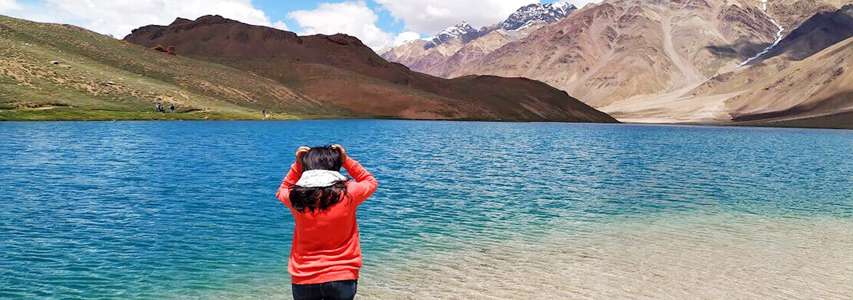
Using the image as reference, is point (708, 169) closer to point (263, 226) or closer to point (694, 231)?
point (694, 231)

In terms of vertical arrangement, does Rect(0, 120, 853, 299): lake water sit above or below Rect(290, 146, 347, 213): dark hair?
below

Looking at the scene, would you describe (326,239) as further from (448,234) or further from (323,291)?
(448,234)

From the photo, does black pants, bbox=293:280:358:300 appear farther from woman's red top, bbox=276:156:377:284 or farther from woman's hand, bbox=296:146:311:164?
woman's hand, bbox=296:146:311:164

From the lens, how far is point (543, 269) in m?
19.0

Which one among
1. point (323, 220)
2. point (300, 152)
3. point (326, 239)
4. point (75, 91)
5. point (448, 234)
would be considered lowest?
point (448, 234)

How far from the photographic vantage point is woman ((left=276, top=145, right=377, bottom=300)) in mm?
7848

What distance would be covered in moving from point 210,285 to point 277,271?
2.04 meters

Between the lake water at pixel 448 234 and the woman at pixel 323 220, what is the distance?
8269 mm

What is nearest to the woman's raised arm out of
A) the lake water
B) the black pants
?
the black pants

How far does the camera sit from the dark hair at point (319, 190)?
7.80 metres

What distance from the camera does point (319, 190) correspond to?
25.5ft

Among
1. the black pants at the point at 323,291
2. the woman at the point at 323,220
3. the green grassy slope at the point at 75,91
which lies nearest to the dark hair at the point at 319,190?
the woman at the point at 323,220

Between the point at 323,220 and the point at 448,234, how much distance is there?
16949mm

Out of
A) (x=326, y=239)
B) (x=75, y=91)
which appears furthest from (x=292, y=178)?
(x=75, y=91)
